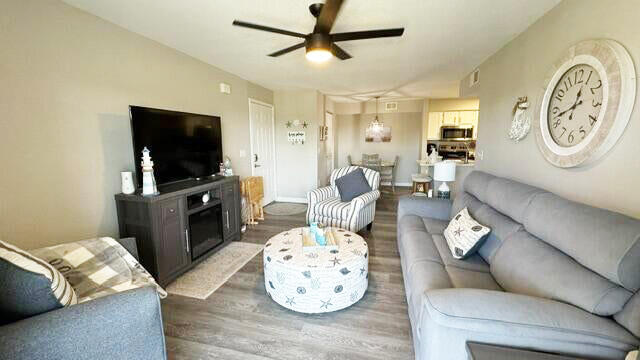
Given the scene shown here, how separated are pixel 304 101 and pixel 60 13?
3.85 meters

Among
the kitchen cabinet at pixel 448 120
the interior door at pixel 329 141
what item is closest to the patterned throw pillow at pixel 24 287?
the interior door at pixel 329 141

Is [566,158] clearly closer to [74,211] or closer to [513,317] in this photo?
[513,317]

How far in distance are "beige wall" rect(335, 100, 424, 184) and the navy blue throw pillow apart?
4227 mm

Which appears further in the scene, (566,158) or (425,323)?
(566,158)

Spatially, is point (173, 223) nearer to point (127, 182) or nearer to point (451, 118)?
point (127, 182)

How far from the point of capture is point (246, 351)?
5.47 feet

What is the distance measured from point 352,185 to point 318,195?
0.52m

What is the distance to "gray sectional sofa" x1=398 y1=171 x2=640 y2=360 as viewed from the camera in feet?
3.22

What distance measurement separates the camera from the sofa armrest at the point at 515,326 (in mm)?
974

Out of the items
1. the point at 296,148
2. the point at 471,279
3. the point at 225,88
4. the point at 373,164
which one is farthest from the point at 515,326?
the point at 373,164

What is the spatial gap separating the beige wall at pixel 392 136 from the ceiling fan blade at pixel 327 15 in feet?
19.0

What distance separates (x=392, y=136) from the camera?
7.64m

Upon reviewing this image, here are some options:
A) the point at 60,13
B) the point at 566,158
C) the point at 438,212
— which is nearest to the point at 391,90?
the point at 438,212

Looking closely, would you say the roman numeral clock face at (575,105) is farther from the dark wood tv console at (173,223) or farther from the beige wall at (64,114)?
the beige wall at (64,114)
